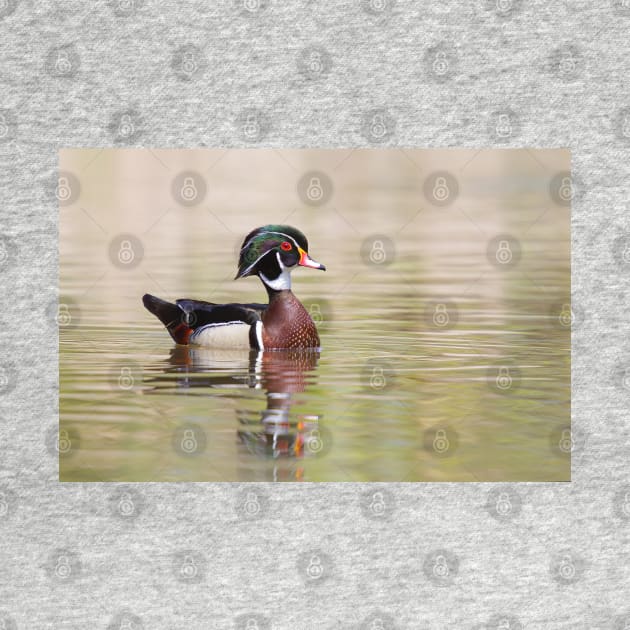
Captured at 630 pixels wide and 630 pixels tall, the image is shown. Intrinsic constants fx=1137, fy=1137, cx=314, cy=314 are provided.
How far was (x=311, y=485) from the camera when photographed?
3580mm

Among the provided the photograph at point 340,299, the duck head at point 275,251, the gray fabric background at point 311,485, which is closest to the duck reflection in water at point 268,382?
the photograph at point 340,299

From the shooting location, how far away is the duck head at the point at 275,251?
3652 millimetres

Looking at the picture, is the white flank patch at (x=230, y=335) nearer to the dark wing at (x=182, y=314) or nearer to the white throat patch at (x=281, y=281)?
the dark wing at (x=182, y=314)

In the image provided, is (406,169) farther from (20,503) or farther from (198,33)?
(20,503)

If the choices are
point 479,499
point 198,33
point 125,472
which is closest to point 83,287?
point 125,472

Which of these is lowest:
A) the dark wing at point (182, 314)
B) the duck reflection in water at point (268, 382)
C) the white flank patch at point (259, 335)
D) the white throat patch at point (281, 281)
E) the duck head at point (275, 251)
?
the duck reflection in water at point (268, 382)

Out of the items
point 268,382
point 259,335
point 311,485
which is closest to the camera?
point 311,485

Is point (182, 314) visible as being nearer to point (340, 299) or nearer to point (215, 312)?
point (215, 312)

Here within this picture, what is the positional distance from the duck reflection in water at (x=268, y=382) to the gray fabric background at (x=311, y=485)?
15 centimetres

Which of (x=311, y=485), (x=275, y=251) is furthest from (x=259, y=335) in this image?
(x=311, y=485)

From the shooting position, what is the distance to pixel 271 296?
12.3 feet

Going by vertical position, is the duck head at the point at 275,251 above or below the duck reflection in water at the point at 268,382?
above

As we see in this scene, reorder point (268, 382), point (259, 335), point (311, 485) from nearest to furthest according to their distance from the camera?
point (311, 485) → point (268, 382) → point (259, 335)

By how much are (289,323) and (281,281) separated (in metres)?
0.14
